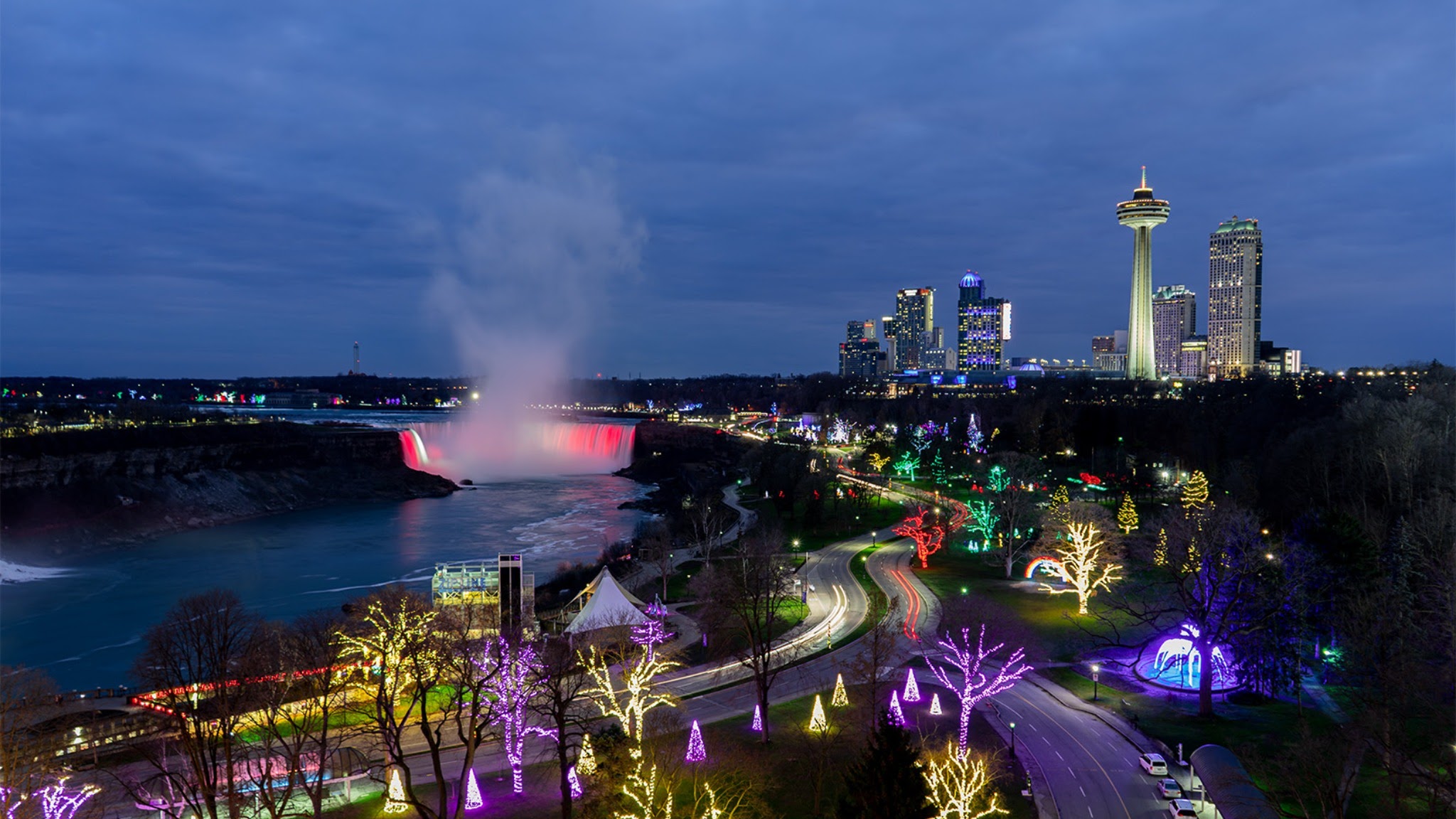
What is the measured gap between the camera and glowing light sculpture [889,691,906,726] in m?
25.7

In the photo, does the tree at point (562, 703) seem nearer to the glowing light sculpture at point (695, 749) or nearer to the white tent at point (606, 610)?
the glowing light sculpture at point (695, 749)

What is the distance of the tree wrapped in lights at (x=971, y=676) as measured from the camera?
26156mm

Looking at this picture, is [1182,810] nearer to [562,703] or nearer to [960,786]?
[960,786]

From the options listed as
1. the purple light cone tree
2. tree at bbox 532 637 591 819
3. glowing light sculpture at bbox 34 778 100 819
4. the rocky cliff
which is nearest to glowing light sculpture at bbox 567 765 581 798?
tree at bbox 532 637 591 819

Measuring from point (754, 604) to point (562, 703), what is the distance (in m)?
10.0

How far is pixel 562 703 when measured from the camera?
21.1 metres

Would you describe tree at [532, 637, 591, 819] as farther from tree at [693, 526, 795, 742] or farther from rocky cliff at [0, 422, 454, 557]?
rocky cliff at [0, 422, 454, 557]

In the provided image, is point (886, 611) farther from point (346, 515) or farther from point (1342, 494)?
point (346, 515)

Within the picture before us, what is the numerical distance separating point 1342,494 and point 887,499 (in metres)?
34.1

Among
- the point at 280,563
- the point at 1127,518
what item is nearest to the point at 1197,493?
the point at 1127,518

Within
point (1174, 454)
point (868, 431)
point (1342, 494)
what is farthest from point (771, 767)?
point (868, 431)

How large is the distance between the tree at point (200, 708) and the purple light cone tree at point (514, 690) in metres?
6.09

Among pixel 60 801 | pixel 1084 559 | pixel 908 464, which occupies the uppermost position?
pixel 908 464

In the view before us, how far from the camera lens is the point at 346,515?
83438mm
